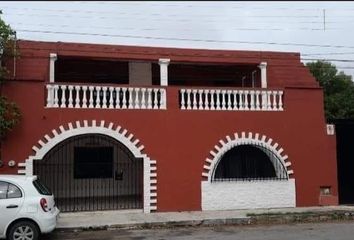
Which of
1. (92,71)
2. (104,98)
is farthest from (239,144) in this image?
(92,71)

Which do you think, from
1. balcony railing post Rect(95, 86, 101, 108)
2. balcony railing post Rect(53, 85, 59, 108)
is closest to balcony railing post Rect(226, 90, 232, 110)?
balcony railing post Rect(95, 86, 101, 108)

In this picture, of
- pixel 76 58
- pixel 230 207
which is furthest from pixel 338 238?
pixel 76 58

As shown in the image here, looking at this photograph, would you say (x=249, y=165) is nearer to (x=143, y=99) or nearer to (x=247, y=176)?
(x=247, y=176)

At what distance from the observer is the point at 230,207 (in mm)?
15180

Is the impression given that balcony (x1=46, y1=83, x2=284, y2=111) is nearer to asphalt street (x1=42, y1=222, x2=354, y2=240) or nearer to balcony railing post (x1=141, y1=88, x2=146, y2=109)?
balcony railing post (x1=141, y1=88, x2=146, y2=109)

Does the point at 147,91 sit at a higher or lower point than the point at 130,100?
higher

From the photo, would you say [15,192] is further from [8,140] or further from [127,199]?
[127,199]

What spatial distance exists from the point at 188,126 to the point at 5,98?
16.9 ft

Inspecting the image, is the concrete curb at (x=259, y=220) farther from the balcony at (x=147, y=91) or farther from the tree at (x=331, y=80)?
the tree at (x=331, y=80)

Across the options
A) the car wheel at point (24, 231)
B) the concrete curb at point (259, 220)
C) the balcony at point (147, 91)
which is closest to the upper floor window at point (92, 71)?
the balcony at point (147, 91)

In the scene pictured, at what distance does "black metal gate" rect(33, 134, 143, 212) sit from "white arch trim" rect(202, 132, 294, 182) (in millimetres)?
2629

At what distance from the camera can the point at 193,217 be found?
45.1 ft

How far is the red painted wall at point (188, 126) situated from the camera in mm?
14234

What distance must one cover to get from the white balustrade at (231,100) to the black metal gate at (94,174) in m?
2.87
